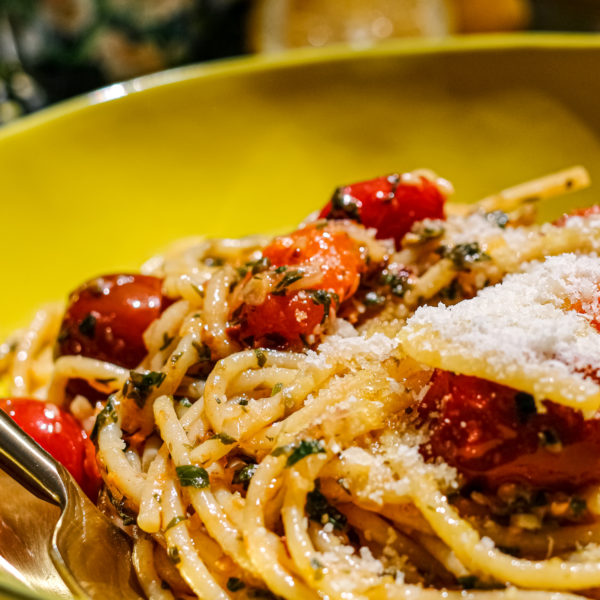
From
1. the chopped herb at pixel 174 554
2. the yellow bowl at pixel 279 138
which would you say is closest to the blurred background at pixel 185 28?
the yellow bowl at pixel 279 138

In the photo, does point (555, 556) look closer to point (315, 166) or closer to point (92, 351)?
point (92, 351)

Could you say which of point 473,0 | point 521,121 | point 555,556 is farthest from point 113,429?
point 473,0

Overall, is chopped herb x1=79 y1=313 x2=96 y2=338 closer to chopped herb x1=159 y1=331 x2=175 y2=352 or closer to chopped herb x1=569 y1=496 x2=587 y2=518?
chopped herb x1=159 y1=331 x2=175 y2=352

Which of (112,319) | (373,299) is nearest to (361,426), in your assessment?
(373,299)

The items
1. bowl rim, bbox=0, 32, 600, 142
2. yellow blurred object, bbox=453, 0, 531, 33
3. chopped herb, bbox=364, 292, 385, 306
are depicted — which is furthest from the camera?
yellow blurred object, bbox=453, 0, 531, 33

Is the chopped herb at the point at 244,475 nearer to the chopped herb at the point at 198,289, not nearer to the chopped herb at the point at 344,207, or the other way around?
the chopped herb at the point at 198,289

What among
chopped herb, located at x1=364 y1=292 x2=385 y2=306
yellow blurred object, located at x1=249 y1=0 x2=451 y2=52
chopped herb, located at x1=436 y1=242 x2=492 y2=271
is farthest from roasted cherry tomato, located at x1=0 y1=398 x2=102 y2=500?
yellow blurred object, located at x1=249 y1=0 x2=451 y2=52
